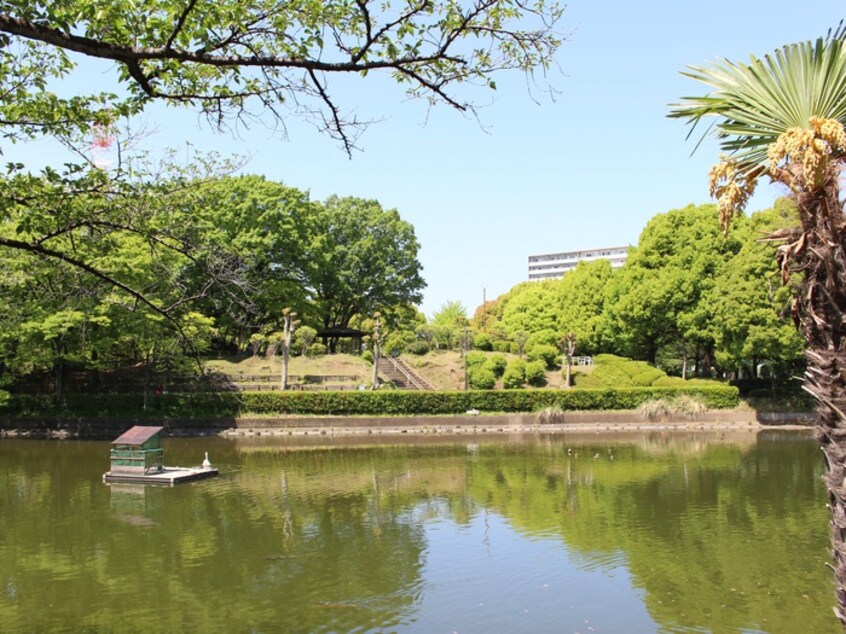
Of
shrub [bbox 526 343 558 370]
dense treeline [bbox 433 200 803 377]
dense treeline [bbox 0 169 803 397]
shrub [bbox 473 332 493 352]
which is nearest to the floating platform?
dense treeline [bbox 0 169 803 397]

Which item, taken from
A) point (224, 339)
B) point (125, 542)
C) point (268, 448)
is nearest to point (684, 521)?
point (125, 542)

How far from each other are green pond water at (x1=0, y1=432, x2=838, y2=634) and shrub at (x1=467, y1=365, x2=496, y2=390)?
17.2 meters

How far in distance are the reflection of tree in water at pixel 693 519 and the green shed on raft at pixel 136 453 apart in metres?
9.12

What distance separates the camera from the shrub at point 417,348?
48781mm

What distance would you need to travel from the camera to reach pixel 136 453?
68.9 feet

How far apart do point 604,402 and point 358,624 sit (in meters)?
29.8

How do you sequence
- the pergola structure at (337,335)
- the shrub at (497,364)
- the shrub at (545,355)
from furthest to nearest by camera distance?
the pergola structure at (337,335) < the shrub at (545,355) < the shrub at (497,364)

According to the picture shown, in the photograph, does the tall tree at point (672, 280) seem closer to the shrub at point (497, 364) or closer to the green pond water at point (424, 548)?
the shrub at point (497, 364)

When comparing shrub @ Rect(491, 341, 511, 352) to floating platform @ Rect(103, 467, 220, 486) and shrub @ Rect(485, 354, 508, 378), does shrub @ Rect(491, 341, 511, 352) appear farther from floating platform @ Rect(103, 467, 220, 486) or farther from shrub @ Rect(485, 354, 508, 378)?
floating platform @ Rect(103, 467, 220, 486)

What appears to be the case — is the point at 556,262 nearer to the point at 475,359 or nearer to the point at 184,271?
the point at 475,359

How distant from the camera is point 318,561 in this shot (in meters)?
13.2

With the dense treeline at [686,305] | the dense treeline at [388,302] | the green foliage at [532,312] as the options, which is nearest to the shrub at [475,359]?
the dense treeline at [388,302]

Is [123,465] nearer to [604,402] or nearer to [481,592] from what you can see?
[481,592]

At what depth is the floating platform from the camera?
2031 cm
